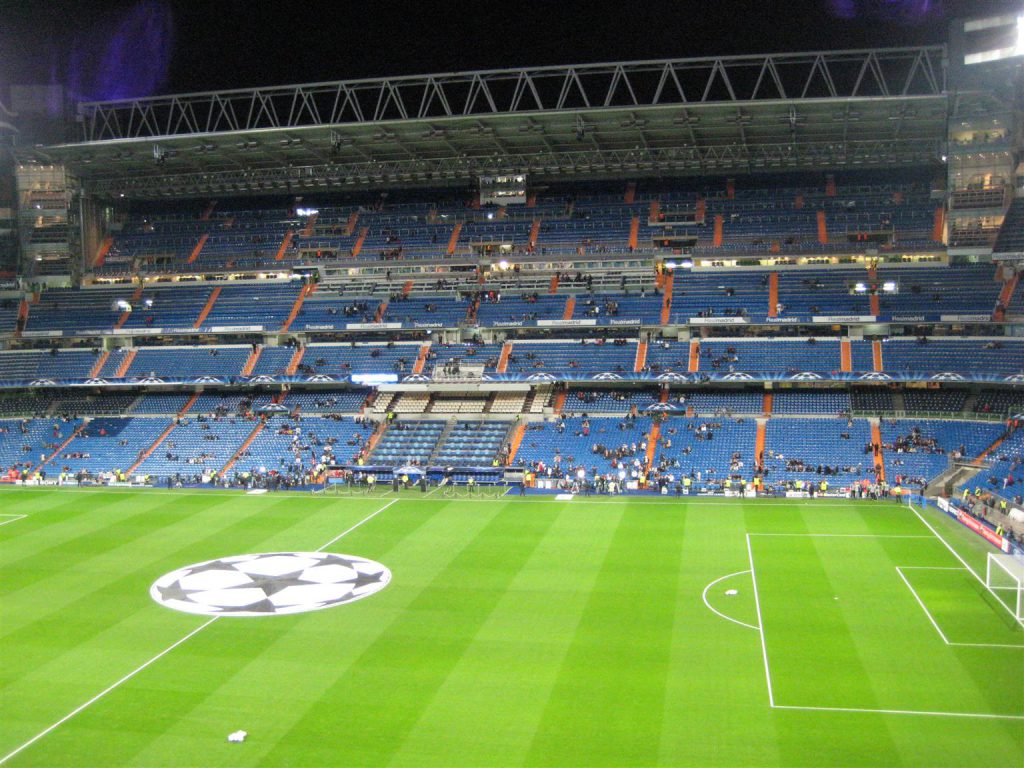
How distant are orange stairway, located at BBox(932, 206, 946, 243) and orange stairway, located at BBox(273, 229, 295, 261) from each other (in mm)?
51775

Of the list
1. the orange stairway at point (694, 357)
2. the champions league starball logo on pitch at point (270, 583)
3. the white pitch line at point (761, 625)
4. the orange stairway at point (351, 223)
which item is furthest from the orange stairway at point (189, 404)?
the white pitch line at point (761, 625)

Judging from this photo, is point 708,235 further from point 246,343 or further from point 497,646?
point 497,646

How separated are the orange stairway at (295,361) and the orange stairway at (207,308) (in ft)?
29.1

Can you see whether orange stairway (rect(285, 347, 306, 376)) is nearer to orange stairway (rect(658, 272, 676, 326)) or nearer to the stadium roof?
the stadium roof

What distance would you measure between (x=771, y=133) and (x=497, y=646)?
49961 mm

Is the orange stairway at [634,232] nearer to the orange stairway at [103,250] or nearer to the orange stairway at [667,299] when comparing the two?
the orange stairway at [667,299]

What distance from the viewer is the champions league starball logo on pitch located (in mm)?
28703

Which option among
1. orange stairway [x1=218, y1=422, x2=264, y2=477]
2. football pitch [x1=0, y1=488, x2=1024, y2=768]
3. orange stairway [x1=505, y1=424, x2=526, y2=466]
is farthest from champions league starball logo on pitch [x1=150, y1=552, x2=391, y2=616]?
orange stairway [x1=218, y1=422, x2=264, y2=477]

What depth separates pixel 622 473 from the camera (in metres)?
52.1

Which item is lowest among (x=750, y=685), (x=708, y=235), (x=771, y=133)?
(x=750, y=685)

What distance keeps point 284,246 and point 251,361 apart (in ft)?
43.5

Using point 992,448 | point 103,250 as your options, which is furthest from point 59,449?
point 992,448

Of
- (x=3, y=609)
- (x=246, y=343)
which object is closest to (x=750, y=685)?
(x=3, y=609)

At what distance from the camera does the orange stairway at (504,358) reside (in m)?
63.7
